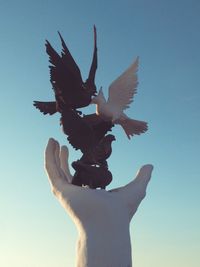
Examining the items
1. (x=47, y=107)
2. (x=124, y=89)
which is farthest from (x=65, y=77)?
(x=124, y=89)

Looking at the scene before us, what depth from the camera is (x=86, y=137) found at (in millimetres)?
13102

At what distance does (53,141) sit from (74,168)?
974 millimetres

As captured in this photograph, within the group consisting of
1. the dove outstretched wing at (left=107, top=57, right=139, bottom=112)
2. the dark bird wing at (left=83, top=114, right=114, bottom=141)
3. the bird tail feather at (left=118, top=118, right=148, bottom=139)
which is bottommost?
the dark bird wing at (left=83, top=114, right=114, bottom=141)

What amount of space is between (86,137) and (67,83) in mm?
1453

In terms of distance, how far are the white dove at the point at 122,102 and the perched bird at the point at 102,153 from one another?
57 centimetres

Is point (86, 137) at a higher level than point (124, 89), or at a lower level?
lower

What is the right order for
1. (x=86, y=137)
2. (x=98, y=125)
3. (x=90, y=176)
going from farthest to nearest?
(x=98, y=125) → (x=86, y=137) → (x=90, y=176)

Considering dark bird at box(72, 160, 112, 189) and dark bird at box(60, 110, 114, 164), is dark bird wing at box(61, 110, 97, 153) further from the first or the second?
Answer: dark bird at box(72, 160, 112, 189)

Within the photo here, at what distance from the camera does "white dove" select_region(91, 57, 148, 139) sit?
1361cm

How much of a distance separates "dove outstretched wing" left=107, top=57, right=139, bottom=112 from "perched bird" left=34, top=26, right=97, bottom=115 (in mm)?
786

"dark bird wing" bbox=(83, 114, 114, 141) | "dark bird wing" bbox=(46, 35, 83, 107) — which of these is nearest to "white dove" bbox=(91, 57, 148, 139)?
"dark bird wing" bbox=(83, 114, 114, 141)

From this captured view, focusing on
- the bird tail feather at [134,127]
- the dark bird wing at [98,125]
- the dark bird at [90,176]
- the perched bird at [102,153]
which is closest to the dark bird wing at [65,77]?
the dark bird wing at [98,125]

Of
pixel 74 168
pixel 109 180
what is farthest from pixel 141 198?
pixel 74 168

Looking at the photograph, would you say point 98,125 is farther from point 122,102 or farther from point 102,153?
point 122,102
